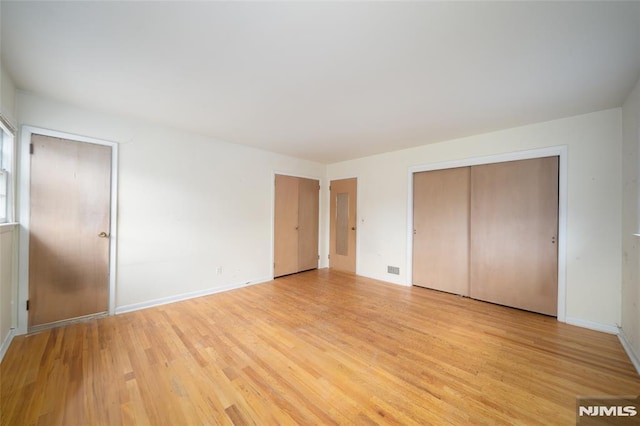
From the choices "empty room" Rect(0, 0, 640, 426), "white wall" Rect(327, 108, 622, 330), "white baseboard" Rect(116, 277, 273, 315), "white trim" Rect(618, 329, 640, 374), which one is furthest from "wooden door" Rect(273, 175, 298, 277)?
"white trim" Rect(618, 329, 640, 374)

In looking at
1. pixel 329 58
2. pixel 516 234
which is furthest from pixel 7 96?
pixel 516 234

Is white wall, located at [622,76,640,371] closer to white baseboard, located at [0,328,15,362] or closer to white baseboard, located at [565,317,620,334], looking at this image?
white baseboard, located at [565,317,620,334]

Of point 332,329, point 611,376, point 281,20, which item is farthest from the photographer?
point 332,329

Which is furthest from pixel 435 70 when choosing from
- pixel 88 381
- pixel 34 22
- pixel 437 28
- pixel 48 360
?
pixel 48 360

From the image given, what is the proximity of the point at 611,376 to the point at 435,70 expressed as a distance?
2.77 metres

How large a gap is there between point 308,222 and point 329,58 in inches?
145

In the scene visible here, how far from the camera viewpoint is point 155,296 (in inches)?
126

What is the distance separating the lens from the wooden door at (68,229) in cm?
249

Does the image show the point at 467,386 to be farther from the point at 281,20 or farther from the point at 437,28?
the point at 281,20

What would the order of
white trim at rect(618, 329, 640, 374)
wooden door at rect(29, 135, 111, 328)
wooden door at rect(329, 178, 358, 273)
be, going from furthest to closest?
wooden door at rect(329, 178, 358, 273) → wooden door at rect(29, 135, 111, 328) → white trim at rect(618, 329, 640, 374)

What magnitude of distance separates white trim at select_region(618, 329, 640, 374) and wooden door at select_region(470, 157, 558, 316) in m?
0.53

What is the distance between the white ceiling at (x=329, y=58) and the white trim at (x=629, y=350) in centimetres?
233

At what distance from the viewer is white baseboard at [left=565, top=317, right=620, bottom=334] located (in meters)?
2.54

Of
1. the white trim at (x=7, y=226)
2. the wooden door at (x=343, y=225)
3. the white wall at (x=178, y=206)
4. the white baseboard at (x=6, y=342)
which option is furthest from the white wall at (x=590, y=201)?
the white baseboard at (x=6, y=342)
